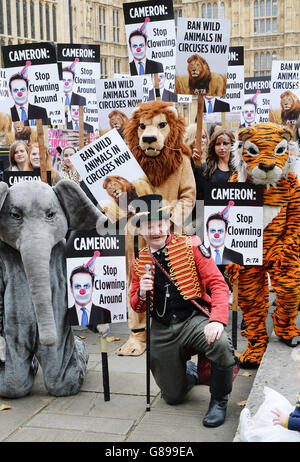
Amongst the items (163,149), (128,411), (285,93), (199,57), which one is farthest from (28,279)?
(285,93)

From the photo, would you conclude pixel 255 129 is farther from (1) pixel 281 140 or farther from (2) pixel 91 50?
(2) pixel 91 50

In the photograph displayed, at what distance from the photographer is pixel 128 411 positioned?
12.0ft

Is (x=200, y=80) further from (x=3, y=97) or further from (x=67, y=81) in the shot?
(x=3, y=97)

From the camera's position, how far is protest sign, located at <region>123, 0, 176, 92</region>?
251 inches

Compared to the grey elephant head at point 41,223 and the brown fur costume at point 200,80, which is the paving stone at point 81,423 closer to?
the grey elephant head at point 41,223

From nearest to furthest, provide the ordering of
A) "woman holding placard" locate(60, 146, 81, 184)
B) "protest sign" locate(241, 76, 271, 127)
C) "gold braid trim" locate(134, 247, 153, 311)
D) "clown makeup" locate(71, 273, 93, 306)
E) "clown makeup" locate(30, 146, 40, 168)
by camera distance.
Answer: "gold braid trim" locate(134, 247, 153, 311)
"clown makeup" locate(71, 273, 93, 306)
"clown makeup" locate(30, 146, 40, 168)
"woman holding placard" locate(60, 146, 81, 184)
"protest sign" locate(241, 76, 271, 127)

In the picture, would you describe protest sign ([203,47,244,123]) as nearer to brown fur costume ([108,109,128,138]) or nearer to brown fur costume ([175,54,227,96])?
brown fur costume ([108,109,128,138])

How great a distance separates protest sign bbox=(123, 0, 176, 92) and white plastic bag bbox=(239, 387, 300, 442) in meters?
4.58

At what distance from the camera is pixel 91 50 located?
8.83 m

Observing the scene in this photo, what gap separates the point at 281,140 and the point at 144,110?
1.20m

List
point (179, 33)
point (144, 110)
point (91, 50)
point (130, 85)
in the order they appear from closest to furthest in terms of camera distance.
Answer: point (144, 110), point (179, 33), point (130, 85), point (91, 50)

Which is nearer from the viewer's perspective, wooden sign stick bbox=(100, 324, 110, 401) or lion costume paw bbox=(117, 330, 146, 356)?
wooden sign stick bbox=(100, 324, 110, 401)

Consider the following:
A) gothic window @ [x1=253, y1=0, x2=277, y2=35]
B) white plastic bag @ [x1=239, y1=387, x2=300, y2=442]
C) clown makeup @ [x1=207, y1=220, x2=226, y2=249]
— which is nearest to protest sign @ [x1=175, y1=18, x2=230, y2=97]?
clown makeup @ [x1=207, y1=220, x2=226, y2=249]
